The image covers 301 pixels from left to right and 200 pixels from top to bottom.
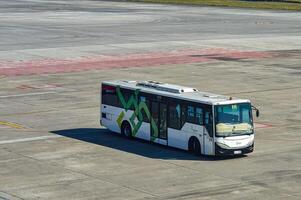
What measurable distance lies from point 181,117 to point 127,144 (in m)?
3.58

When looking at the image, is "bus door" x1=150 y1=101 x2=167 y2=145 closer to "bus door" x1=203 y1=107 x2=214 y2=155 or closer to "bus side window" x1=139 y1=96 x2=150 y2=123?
"bus side window" x1=139 y1=96 x2=150 y2=123

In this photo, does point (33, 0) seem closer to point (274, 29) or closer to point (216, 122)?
point (274, 29)

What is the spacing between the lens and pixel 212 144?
43.0 m

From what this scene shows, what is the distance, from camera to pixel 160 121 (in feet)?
152

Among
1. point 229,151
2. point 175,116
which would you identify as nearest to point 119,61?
point 175,116

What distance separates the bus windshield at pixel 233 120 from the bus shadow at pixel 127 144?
1.41 meters

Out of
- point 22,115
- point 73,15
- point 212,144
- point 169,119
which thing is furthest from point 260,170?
point 73,15

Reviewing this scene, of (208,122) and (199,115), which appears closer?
(208,122)

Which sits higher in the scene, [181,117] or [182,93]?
[182,93]

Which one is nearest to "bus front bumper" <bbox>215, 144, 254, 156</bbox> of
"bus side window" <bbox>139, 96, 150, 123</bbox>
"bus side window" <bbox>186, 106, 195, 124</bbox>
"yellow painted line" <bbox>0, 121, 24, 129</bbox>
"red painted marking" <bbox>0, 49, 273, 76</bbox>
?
"bus side window" <bbox>186, 106, 195, 124</bbox>

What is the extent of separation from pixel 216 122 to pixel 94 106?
1677 centimetres

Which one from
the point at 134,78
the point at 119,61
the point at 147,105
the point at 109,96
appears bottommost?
the point at 119,61

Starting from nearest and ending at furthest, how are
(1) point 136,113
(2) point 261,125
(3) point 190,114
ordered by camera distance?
(3) point 190,114, (1) point 136,113, (2) point 261,125

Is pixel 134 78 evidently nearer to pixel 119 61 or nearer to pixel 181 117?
pixel 119 61
